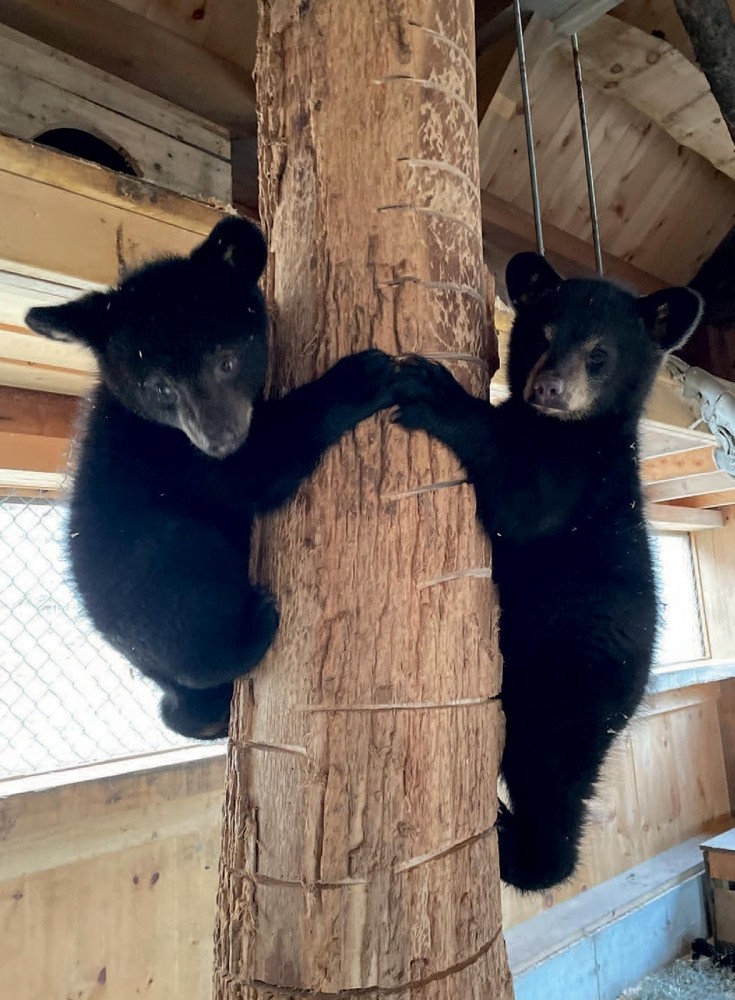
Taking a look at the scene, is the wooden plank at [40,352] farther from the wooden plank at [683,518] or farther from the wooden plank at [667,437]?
the wooden plank at [683,518]

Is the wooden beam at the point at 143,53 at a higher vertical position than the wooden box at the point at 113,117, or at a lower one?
higher

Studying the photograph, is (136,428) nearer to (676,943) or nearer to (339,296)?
(339,296)

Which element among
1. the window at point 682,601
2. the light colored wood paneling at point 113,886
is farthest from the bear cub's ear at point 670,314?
the window at point 682,601

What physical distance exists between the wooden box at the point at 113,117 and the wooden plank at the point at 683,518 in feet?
16.4

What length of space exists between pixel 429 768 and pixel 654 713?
21.3 ft

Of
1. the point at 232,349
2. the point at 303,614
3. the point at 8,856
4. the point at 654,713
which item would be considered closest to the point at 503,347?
the point at 232,349

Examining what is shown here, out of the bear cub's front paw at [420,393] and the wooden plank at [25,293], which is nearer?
the bear cub's front paw at [420,393]

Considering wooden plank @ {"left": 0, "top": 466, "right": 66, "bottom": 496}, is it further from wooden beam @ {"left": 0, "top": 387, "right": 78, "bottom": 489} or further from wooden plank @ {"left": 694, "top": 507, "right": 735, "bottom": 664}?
wooden plank @ {"left": 694, "top": 507, "right": 735, "bottom": 664}

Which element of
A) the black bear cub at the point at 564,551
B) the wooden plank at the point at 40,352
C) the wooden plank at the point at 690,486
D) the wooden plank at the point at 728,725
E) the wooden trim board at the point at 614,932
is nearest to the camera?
the black bear cub at the point at 564,551

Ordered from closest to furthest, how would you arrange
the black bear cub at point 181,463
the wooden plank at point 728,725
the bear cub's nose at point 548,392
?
the black bear cub at point 181,463 → the bear cub's nose at point 548,392 → the wooden plank at point 728,725

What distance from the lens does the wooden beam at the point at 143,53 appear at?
2.99 m

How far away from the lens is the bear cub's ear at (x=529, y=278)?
242cm

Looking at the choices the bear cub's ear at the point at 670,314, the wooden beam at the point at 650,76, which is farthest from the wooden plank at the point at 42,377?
the wooden beam at the point at 650,76

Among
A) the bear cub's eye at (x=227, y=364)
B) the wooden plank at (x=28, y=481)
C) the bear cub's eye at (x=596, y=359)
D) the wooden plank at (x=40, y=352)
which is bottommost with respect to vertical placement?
the bear cub's eye at (x=227, y=364)
